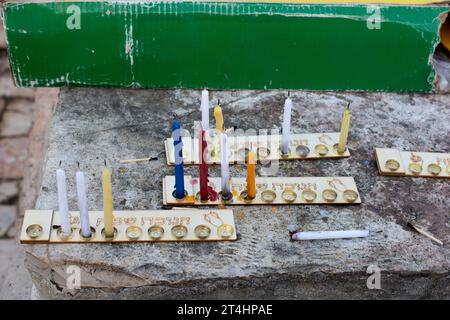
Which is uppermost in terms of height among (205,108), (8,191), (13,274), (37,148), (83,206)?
(205,108)

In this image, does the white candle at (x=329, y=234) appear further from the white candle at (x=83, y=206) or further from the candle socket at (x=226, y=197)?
the white candle at (x=83, y=206)

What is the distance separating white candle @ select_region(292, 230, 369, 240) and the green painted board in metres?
0.65

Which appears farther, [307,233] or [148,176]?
[148,176]

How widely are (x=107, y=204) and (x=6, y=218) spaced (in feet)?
4.62

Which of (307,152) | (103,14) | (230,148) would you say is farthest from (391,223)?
(103,14)

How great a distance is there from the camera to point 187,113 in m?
2.37

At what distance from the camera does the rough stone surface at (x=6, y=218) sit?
3107 mm

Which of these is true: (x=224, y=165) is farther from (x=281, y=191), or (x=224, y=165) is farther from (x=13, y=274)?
(x=13, y=274)

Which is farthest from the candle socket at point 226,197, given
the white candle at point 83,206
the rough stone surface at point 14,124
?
the rough stone surface at point 14,124

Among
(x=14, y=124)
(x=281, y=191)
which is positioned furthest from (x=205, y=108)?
(x=14, y=124)

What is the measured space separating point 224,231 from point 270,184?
0.21 m

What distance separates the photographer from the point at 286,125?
2145 mm
